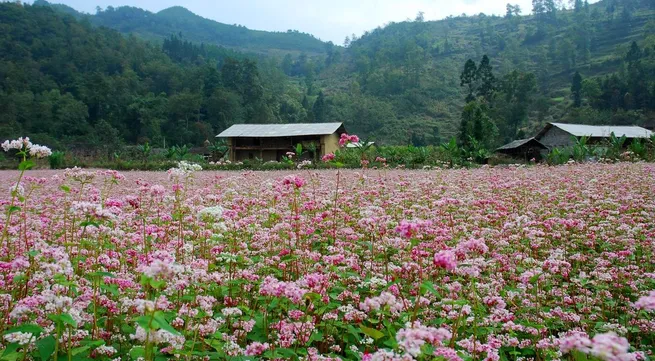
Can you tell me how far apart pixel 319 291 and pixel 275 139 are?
46.9m

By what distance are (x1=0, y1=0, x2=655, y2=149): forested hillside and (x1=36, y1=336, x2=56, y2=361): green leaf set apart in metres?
47.3

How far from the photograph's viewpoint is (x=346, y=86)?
146750mm

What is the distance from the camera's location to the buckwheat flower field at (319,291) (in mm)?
2557

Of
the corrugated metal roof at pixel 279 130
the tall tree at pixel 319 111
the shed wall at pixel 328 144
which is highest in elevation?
the tall tree at pixel 319 111

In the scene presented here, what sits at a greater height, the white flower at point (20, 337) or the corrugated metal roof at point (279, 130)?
the corrugated metal roof at point (279, 130)

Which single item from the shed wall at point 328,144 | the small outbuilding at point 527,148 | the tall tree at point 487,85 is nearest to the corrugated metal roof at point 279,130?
the shed wall at point 328,144

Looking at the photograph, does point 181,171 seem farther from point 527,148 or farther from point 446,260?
point 527,148

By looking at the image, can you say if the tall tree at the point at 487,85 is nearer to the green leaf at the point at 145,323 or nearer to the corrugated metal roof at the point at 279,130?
the corrugated metal roof at the point at 279,130

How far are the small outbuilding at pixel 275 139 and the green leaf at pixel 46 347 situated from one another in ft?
144

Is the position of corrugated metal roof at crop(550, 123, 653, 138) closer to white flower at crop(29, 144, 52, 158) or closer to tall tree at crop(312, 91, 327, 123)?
white flower at crop(29, 144, 52, 158)

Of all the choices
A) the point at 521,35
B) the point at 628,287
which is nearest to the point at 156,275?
the point at 628,287

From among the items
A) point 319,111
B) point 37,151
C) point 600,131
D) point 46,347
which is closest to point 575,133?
point 600,131

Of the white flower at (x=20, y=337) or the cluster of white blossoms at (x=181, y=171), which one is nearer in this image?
the white flower at (x=20, y=337)

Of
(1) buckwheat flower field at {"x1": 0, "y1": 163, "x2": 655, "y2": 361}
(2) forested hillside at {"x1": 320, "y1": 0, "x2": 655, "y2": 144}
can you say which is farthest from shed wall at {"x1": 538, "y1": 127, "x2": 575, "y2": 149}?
(1) buckwheat flower field at {"x1": 0, "y1": 163, "x2": 655, "y2": 361}
